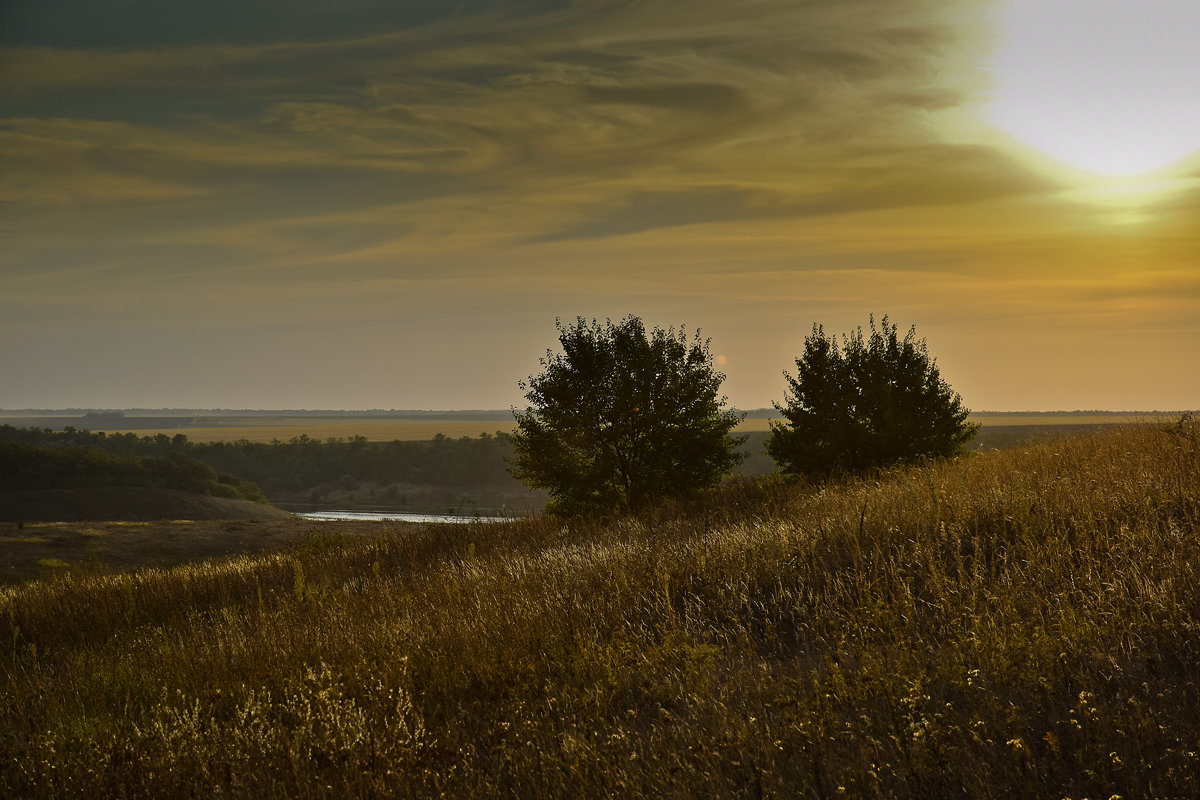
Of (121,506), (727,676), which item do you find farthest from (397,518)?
→ (727,676)

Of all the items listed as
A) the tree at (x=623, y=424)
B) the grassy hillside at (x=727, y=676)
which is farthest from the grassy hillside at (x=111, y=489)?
the grassy hillside at (x=727, y=676)

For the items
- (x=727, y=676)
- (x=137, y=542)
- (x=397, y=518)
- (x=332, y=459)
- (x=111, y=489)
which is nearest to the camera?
(x=727, y=676)

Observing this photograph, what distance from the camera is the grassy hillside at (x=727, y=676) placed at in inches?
164

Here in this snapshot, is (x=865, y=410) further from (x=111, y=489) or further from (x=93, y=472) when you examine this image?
(x=93, y=472)

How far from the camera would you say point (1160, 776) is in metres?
Answer: 3.60

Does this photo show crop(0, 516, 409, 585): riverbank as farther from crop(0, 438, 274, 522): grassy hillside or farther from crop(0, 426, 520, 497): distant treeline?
crop(0, 426, 520, 497): distant treeline

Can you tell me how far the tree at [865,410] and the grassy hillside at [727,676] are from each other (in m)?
15.8

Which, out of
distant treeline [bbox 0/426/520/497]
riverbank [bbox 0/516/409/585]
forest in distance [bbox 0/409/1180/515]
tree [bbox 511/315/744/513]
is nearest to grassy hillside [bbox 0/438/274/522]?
riverbank [bbox 0/516/409/585]

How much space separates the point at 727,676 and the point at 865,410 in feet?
76.0

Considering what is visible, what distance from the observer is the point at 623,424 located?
25.8 meters

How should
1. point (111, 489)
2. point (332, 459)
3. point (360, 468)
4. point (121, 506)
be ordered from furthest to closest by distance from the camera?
point (332, 459) → point (360, 468) → point (111, 489) → point (121, 506)

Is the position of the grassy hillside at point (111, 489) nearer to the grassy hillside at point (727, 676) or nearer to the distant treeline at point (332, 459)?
the distant treeline at point (332, 459)

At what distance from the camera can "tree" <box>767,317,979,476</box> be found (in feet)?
86.6

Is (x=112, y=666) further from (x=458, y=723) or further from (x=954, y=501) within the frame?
(x=954, y=501)
